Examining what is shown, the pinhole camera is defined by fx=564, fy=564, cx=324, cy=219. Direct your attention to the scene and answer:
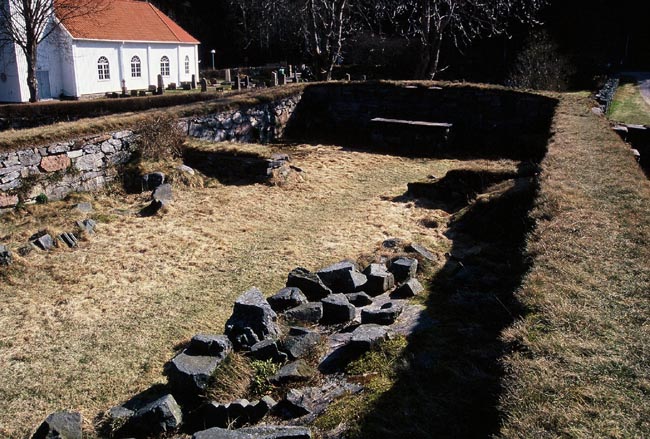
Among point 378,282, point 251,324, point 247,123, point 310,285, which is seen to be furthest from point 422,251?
point 247,123

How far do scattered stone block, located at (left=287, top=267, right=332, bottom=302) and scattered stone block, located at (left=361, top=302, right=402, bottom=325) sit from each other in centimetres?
77

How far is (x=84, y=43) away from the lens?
107 feet

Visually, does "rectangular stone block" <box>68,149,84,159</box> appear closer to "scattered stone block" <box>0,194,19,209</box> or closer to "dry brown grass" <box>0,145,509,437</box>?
"dry brown grass" <box>0,145,509,437</box>

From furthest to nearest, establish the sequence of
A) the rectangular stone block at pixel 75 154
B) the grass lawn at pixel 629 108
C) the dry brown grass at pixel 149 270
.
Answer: the grass lawn at pixel 629 108
the rectangular stone block at pixel 75 154
the dry brown grass at pixel 149 270

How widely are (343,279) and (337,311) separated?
753 mm

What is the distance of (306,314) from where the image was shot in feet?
17.2

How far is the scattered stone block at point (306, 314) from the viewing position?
5.22m

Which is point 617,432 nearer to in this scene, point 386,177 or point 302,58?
point 386,177

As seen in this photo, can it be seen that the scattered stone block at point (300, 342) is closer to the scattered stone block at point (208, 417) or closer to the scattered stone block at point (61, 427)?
the scattered stone block at point (208, 417)

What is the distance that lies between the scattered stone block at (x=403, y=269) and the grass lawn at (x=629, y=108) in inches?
437

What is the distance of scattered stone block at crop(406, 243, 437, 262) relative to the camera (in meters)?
6.81

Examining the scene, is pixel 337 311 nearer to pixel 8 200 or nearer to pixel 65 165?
pixel 8 200

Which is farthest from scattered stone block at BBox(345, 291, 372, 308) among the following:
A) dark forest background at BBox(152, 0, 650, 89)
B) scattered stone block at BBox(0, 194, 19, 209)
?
dark forest background at BBox(152, 0, 650, 89)

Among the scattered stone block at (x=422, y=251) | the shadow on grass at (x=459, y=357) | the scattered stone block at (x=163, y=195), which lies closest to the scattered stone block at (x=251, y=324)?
the shadow on grass at (x=459, y=357)
